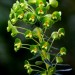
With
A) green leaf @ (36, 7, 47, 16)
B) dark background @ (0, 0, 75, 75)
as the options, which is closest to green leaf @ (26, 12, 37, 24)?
green leaf @ (36, 7, 47, 16)

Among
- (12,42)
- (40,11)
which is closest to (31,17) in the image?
(40,11)

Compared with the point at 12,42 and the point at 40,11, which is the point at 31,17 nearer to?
the point at 40,11

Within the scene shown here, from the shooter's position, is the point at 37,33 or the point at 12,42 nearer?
the point at 37,33

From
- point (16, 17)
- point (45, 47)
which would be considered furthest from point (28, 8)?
point (45, 47)

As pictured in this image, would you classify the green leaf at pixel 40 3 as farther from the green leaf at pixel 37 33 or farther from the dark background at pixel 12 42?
the dark background at pixel 12 42

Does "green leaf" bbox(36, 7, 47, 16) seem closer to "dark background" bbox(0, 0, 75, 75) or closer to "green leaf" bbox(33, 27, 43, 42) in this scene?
"green leaf" bbox(33, 27, 43, 42)

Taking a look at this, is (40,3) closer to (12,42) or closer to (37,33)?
(37,33)

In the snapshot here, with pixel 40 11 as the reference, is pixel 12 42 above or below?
below

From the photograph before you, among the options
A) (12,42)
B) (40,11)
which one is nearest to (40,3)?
(40,11)

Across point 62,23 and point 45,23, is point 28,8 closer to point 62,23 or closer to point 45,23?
point 45,23
